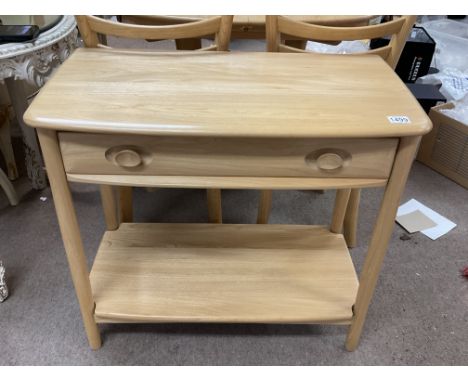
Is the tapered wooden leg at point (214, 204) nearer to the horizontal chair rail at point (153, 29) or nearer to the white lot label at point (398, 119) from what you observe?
the horizontal chair rail at point (153, 29)

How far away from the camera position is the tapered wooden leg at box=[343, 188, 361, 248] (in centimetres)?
144

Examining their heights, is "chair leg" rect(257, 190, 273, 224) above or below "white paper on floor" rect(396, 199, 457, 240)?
above

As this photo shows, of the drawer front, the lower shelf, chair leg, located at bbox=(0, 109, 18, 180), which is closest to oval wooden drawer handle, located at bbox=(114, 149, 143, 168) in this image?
the drawer front

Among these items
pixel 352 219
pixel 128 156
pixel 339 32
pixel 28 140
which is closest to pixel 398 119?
pixel 339 32

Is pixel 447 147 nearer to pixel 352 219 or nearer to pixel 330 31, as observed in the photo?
pixel 352 219

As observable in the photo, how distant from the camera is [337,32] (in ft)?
3.45

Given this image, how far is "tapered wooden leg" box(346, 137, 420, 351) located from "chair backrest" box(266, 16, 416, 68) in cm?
40

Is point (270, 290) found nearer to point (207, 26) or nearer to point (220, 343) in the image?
point (220, 343)

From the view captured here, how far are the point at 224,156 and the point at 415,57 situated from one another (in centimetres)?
172

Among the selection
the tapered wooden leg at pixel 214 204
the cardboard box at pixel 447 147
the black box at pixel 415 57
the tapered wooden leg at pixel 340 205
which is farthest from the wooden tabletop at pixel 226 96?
the black box at pixel 415 57

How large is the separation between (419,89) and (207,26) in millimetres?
1286

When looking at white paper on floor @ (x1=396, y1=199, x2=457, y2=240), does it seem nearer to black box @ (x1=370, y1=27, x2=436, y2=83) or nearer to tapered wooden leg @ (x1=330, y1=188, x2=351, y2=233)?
tapered wooden leg @ (x1=330, y1=188, x2=351, y2=233)

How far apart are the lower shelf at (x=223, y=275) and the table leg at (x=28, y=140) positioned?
61 centimetres

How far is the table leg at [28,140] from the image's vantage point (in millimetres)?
1510
